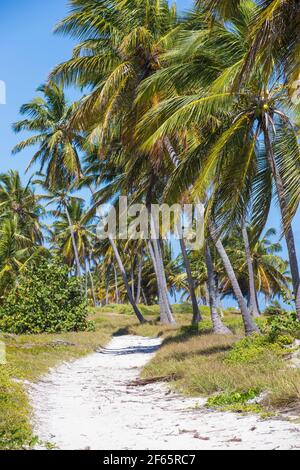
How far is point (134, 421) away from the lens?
6.54 meters

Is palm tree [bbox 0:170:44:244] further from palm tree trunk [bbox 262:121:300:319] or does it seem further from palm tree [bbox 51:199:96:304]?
palm tree trunk [bbox 262:121:300:319]

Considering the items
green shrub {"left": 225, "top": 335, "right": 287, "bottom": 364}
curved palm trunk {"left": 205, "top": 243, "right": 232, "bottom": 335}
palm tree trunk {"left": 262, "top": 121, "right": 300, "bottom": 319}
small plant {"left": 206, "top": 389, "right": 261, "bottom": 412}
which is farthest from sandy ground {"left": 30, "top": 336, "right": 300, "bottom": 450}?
curved palm trunk {"left": 205, "top": 243, "right": 232, "bottom": 335}

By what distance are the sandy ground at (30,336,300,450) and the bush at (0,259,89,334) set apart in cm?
1107

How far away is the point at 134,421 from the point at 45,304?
16325 mm

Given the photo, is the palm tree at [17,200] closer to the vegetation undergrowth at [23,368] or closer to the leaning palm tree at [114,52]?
the vegetation undergrowth at [23,368]

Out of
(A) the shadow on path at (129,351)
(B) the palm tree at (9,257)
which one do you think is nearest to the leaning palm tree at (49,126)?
(B) the palm tree at (9,257)

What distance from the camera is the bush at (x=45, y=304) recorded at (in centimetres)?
2175

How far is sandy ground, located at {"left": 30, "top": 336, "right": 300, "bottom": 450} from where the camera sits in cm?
Result: 500

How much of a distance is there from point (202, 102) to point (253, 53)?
8.13ft

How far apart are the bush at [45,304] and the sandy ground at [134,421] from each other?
11073mm
